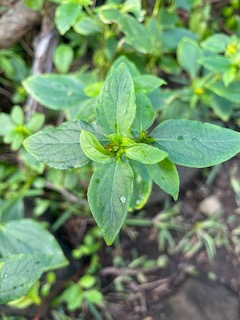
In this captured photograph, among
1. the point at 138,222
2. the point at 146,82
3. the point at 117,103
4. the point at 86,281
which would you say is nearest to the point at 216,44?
the point at 146,82

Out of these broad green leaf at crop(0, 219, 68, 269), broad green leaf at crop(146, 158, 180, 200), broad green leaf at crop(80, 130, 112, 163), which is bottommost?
broad green leaf at crop(0, 219, 68, 269)

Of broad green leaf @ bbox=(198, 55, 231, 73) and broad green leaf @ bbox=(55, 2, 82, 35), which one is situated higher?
broad green leaf @ bbox=(55, 2, 82, 35)

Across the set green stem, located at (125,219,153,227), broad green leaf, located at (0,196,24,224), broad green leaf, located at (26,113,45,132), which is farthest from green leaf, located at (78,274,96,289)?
broad green leaf, located at (26,113,45,132)

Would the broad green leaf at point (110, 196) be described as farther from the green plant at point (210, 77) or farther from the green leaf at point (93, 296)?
the green leaf at point (93, 296)

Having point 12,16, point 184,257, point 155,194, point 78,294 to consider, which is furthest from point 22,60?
point 184,257

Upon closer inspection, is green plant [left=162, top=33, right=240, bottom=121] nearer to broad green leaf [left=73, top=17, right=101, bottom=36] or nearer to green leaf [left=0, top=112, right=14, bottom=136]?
broad green leaf [left=73, top=17, right=101, bottom=36]
